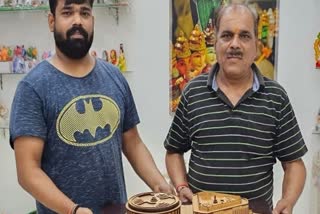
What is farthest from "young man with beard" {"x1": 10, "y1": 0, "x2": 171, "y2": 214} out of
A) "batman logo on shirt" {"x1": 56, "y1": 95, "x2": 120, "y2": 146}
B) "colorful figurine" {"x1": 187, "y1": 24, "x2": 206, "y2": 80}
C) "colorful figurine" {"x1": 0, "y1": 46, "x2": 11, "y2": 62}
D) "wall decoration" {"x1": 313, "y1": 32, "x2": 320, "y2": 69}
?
"colorful figurine" {"x1": 0, "y1": 46, "x2": 11, "y2": 62}

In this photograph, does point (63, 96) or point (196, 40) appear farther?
point (196, 40)

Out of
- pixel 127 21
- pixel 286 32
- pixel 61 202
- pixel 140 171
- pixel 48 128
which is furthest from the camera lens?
pixel 127 21

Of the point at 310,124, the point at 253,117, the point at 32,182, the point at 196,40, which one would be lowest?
the point at 310,124

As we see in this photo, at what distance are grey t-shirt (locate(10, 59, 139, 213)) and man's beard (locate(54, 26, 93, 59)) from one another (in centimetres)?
7

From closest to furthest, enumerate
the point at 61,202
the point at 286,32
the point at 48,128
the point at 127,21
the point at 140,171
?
the point at 61,202
the point at 48,128
the point at 140,171
the point at 286,32
the point at 127,21

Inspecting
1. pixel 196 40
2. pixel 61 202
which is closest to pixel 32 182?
pixel 61 202

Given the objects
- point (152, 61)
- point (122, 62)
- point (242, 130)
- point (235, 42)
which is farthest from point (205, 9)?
point (242, 130)

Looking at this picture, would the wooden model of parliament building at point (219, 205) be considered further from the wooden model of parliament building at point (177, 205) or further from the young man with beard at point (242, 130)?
the young man with beard at point (242, 130)

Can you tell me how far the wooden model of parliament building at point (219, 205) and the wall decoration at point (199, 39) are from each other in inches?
60.2

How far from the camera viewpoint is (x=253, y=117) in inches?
56.9

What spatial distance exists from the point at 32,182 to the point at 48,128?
0.17 metres

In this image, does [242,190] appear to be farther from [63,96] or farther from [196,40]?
[196,40]

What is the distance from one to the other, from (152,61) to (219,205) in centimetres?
175

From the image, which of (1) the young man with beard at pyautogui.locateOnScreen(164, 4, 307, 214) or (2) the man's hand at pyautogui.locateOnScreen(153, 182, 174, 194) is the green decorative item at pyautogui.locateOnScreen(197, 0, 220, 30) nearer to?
(1) the young man with beard at pyautogui.locateOnScreen(164, 4, 307, 214)
